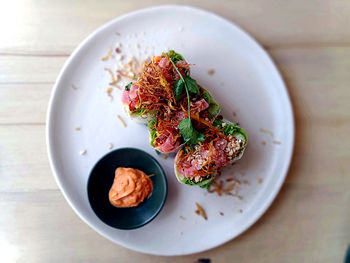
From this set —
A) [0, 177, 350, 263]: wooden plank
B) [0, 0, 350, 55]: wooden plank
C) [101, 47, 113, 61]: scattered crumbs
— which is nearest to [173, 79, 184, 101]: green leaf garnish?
[101, 47, 113, 61]: scattered crumbs

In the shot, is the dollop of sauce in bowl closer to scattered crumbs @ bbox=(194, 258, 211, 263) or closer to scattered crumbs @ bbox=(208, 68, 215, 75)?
scattered crumbs @ bbox=(194, 258, 211, 263)

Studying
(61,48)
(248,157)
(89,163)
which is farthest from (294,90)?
(61,48)

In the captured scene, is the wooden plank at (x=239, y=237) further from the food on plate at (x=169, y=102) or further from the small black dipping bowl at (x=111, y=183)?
the food on plate at (x=169, y=102)

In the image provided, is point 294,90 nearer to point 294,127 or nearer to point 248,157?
point 294,127

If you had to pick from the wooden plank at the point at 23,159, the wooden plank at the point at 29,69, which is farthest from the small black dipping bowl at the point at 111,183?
the wooden plank at the point at 29,69

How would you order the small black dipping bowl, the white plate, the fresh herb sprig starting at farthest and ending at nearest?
the white plate → the small black dipping bowl → the fresh herb sprig

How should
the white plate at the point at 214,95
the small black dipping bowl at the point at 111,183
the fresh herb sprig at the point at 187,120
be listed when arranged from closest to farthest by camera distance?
the fresh herb sprig at the point at 187,120 < the small black dipping bowl at the point at 111,183 < the white plate at the point at 214,95

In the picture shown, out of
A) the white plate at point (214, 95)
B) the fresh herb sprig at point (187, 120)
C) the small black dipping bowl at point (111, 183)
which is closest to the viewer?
the fresh herb sprig at point (187, 120)
